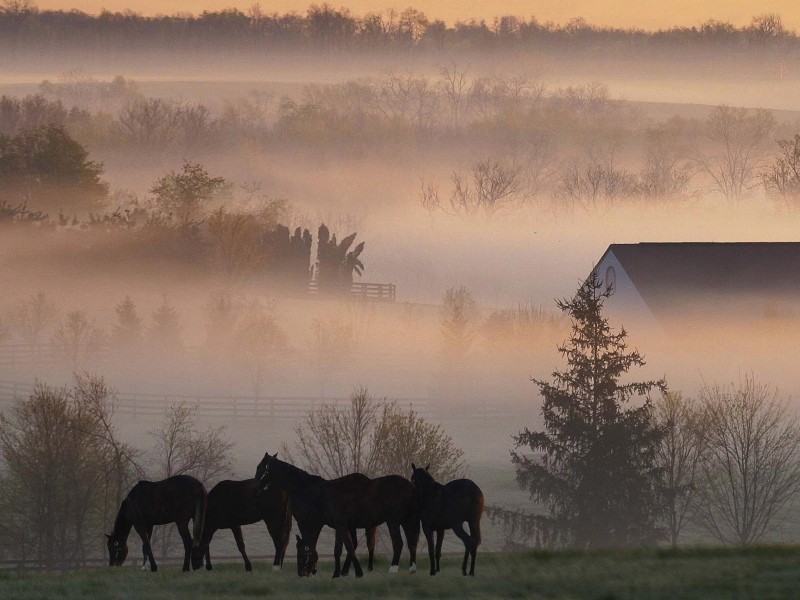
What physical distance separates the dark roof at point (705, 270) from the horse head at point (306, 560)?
1946 inches

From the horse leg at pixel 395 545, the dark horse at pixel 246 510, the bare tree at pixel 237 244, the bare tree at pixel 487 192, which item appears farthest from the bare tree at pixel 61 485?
the bare tree at pixel 487 192

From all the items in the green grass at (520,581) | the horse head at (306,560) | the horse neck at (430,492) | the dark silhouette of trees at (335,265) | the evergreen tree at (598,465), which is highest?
the dark silhouette of trees at (335,265)

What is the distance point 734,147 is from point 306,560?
15258 centimetres

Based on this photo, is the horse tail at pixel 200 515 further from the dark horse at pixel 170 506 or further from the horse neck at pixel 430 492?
the horse neck at pixel 430 492

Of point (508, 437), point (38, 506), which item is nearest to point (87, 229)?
point (508, 437)

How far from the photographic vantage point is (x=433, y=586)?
794 inches

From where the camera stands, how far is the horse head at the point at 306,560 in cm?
2228

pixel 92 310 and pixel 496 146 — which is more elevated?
pixel 496 146

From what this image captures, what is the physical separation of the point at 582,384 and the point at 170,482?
29271mm

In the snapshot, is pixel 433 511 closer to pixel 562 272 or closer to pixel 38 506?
pixel 38 506

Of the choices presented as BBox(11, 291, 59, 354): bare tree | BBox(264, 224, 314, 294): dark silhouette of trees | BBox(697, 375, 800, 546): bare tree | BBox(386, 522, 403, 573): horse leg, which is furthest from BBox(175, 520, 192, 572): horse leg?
BBox(264, 224, 314, 294): dark silhouette of trees

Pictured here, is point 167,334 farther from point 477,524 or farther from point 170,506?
point 477,524

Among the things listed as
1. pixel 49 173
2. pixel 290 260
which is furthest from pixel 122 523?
pixel 290 260

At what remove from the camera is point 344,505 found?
22047 millimetres
